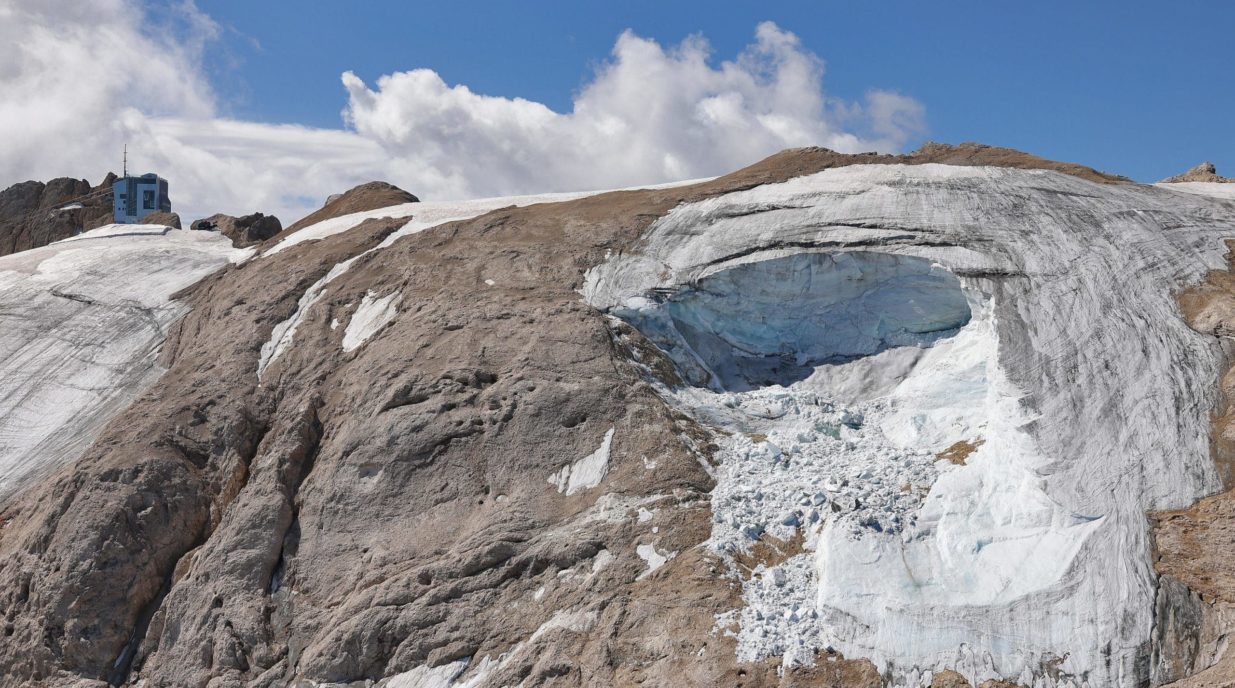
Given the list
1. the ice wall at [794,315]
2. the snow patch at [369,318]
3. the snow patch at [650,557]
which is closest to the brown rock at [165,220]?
the snow patch at [369,318]

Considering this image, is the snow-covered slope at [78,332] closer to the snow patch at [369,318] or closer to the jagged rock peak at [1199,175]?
the snow patch at [369,318]

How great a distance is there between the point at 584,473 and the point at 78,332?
14.7 m

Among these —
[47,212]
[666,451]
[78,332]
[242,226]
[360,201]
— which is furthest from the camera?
[47,212]

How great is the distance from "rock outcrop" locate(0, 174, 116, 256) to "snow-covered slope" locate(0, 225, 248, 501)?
22324 millimetres

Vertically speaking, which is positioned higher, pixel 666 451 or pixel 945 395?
pixel 945 395

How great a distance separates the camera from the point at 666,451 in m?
13.4

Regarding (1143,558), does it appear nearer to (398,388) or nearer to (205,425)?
(398,388)

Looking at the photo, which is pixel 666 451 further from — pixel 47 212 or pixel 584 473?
pixel 47 212

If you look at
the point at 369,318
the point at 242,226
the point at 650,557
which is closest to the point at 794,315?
the point at 650,557

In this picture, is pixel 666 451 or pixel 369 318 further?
pixel 369 318

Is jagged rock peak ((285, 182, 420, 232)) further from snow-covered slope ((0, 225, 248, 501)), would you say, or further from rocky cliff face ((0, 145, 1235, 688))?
rocky cliff face ((0, 145, 1235, 688))

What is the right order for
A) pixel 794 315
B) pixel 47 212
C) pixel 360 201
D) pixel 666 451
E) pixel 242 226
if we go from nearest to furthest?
pixel 666 451, pixel 794 315, pixel 360 201, pixel 242 226, pixel 47 212

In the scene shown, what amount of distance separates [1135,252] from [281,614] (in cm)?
1400

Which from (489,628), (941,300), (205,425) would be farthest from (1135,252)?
(205,425)
